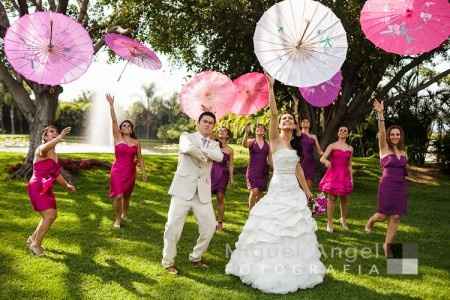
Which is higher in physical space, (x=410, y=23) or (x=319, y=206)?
(x=410, y=23)

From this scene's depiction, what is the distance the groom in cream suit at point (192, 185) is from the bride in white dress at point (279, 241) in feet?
2.23

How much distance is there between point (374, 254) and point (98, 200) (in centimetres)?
731

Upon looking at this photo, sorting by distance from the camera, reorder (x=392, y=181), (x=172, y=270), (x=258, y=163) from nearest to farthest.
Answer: (x=172, y=270) → (x=392, y=181) → (x=258, y=163)

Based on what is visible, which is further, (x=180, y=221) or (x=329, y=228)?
(x=329, y=228)

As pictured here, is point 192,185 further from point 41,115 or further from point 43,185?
point 41,115

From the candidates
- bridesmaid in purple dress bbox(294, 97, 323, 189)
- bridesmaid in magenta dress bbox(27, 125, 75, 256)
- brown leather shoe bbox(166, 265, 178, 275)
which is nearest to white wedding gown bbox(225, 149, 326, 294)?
brown leather shoe bbox(166, 265, 178, 275)

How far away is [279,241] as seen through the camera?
596cm

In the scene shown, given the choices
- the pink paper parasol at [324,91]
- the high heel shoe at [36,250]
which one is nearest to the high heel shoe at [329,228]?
the pink paper parasol at [324,91]

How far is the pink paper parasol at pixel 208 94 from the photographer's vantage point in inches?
397

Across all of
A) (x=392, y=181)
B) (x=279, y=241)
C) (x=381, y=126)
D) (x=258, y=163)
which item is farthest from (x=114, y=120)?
(x=392, y=181)

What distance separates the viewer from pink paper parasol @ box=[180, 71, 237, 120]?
10.1m

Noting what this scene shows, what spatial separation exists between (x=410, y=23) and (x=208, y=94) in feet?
15.0

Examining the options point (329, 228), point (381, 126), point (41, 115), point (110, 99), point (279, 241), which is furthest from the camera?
point (41, 115)

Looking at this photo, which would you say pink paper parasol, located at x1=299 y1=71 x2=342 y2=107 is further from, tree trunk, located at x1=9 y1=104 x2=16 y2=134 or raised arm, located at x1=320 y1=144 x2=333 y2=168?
tree trunk, located at x1=9 y1=104 x2=16 y2=134
